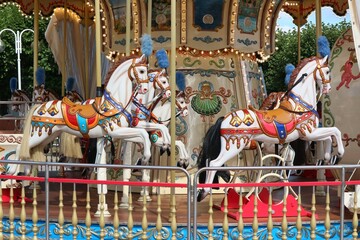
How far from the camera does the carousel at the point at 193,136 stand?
19.7ft

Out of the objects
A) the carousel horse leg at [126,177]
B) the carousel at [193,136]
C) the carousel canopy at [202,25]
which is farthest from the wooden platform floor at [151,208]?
the carousel canopy at [202,25]

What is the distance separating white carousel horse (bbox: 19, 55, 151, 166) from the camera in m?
7.05

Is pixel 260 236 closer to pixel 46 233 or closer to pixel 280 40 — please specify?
pixel 46 233

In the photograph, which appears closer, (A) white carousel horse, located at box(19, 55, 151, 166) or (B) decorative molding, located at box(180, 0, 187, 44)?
(A) white carousel horse, located at box(19, 55, 151, 166)

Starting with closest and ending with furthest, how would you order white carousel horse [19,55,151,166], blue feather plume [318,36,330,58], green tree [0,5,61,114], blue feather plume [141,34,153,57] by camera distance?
blue feather plume [141,34,153,57] < white carousel horse [19,55,151,166] < blue feather plume [318,36,330,58] < green tree [0,5,61,114]

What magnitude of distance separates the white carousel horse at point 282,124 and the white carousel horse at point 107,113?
32.1 inches

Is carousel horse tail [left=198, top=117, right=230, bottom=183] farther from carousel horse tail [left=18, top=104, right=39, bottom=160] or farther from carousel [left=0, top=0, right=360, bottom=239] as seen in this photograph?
carousel horse tail [left=18, top=104, right=39, bottom=160]

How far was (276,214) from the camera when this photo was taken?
6.73m

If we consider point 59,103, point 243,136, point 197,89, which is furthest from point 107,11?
point 243,136

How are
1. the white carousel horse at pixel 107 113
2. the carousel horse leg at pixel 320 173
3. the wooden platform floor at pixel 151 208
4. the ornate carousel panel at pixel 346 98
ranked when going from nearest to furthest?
the wooden platform floor at pixel 151 208, the white carousel horse at pixel 107 113, the ornate carousel panel at pixel 346 98, the carousel horse leg at pixel 320 173

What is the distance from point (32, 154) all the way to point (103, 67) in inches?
238

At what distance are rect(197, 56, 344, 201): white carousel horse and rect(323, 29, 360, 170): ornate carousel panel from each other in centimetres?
44

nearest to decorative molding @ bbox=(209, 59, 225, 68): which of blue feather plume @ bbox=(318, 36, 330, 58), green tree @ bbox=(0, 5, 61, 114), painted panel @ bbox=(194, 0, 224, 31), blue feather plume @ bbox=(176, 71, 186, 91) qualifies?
→ painted panel @ bbox=(194, 0, 224, 31)

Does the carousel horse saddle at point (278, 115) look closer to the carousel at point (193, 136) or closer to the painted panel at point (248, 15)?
the carousel at point (193, 136)
